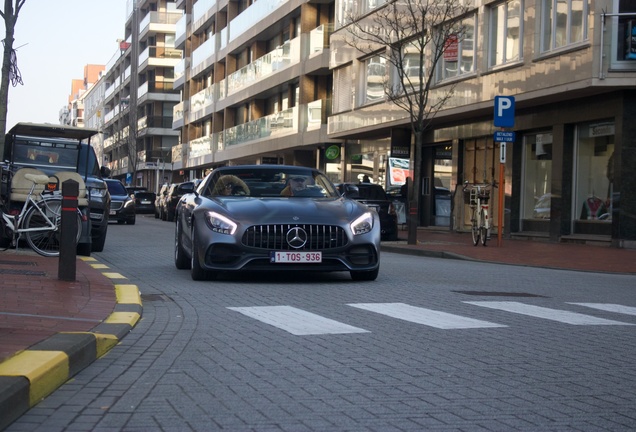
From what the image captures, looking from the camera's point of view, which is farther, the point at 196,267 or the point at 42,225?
the point at 42,225

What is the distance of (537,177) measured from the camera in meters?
28.5

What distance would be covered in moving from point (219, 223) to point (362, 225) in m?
1.66

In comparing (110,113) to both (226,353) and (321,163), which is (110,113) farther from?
(226,353)

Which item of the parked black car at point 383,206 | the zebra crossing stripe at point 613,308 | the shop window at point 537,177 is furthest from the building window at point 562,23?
the zebra crossing stripe at point 613,308

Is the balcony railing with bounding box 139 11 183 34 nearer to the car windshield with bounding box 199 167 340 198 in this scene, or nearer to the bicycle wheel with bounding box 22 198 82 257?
the bicycle wheel with bounding box 22 198 82 257

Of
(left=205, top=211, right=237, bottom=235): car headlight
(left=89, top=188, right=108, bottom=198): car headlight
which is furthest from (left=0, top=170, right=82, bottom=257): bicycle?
(left=89, top=188, right=108, bottom=198): car headlight

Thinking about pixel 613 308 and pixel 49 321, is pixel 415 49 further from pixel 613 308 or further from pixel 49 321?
pixel 49 321

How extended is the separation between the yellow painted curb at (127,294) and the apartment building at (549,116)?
46.4 ft

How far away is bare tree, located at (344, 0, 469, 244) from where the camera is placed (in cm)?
2438

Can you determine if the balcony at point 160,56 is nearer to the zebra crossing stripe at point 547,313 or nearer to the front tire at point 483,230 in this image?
the front tire at point 483,230

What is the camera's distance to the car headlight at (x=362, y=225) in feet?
38.4

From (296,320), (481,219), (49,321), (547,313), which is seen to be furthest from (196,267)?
(481,219)

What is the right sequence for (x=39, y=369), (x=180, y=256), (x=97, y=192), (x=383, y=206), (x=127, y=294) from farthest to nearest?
(x=383, y=206) < (x=97, y=192) < (x=180, y=256) < (x=127, y=294) < (x=39, y=369)

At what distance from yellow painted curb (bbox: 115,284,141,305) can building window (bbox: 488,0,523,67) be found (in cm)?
1914
